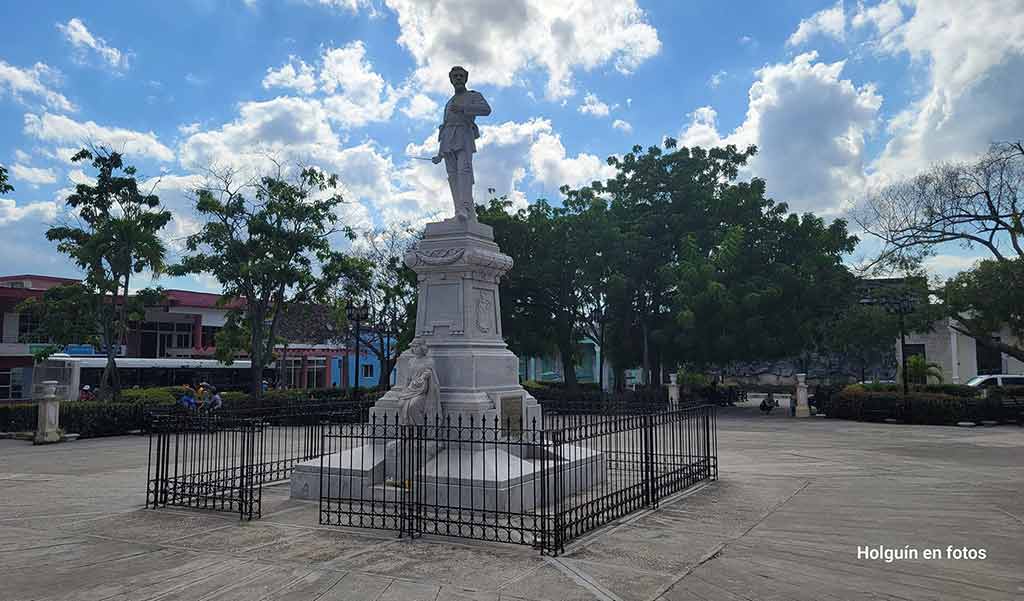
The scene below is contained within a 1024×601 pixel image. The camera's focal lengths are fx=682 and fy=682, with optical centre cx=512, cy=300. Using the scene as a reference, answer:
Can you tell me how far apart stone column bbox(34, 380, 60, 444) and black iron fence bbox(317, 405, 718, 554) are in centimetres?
1428

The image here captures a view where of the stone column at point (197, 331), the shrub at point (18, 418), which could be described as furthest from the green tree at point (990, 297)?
the stone column at point (197, 331)

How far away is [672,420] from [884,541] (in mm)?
3631

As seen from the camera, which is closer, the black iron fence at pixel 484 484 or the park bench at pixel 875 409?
the black iron fence at pixel 484 484

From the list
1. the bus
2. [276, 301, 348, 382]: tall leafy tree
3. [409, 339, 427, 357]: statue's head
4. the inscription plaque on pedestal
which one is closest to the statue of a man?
[409, 339, 427, 357]: statue's head

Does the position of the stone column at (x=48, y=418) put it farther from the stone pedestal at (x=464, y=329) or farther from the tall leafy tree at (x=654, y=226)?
the tall leafy tree at (x=654, y=226)

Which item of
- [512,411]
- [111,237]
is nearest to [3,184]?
[111,237]

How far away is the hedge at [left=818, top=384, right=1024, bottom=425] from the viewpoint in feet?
81.5

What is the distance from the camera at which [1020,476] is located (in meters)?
12.6

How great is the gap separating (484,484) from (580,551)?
4.94ft

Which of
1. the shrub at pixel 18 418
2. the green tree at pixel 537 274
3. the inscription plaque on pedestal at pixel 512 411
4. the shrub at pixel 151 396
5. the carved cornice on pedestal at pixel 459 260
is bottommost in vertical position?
the shrub at pixel 18 418

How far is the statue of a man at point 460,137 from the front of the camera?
12.5 m

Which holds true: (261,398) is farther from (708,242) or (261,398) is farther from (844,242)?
(844,242)

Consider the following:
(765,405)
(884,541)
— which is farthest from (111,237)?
(765,405)

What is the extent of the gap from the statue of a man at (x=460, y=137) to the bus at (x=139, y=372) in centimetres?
2536
